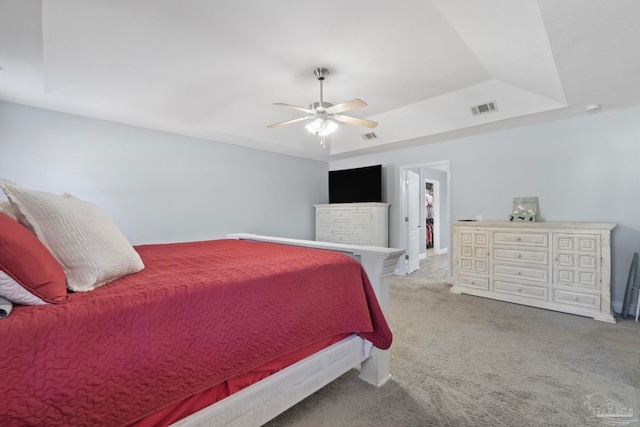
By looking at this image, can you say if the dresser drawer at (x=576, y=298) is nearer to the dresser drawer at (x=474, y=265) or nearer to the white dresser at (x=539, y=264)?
the white dresser at (x=539, y=264)

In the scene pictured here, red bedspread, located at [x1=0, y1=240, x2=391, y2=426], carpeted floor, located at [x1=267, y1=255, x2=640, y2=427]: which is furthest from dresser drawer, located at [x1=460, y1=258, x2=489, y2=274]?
red bedspread, located at [x1=0, y1=240, x2=391, y2=426]

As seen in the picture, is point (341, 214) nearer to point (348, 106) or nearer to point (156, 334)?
point (348, 106)

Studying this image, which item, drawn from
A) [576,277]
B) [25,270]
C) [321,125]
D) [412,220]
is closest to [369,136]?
[412,220]

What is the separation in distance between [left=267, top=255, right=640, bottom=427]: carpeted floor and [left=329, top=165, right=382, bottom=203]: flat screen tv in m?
2.63

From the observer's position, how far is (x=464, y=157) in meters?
4.39

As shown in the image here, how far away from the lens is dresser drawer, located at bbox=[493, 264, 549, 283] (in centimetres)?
331

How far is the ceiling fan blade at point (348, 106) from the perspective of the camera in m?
2.47

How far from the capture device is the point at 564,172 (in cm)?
354

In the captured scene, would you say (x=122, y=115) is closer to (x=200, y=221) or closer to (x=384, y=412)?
(x=200, y=221)

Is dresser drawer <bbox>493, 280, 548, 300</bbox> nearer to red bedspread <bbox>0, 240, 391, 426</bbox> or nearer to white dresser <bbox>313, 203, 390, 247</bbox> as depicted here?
white dresser <bbox>313, 203, 390, 247</bbox>

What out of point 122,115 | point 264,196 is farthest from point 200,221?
point 122,115

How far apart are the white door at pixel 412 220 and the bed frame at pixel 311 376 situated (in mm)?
3470

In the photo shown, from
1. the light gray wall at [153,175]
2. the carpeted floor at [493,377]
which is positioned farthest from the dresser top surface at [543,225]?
the light gray wall at [153,175]

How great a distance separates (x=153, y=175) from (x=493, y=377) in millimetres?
4328
